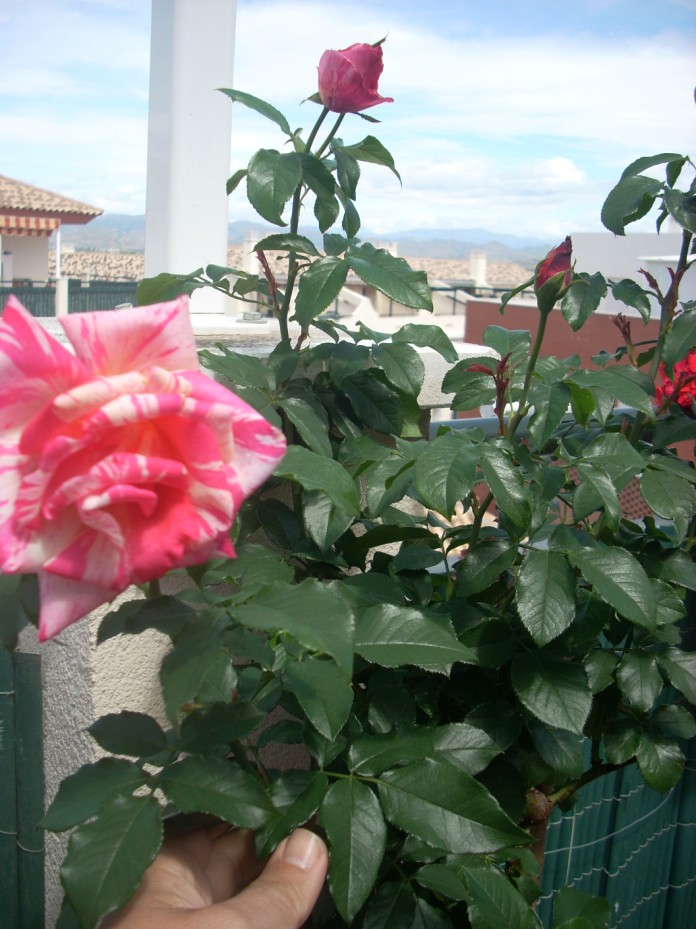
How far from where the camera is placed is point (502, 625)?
30.3 inches

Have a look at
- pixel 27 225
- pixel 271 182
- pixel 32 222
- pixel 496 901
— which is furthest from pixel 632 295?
pixel 32 222

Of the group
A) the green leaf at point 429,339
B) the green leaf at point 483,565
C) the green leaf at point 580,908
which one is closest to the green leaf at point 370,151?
the green leaf at point 429,339

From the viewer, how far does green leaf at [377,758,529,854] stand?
0.59 metres

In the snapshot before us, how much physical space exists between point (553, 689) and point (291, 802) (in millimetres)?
241

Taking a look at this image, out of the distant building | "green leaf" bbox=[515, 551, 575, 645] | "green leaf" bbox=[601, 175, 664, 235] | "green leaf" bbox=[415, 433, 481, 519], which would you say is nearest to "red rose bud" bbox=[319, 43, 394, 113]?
"green leaf" bbox=[601, 175, 664, 235]

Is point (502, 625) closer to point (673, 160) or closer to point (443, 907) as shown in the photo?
point (443, 907)

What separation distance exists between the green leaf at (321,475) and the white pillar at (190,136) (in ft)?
3.23

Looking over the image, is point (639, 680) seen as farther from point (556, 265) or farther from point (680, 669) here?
point (556, 265)

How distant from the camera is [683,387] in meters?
0.95

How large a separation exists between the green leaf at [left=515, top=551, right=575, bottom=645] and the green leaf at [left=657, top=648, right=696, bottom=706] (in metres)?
0.21

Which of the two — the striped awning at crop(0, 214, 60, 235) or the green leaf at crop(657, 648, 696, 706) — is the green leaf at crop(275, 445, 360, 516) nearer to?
the green leaf at crop(657, 648, 696, 706)

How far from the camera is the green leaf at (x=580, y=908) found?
0.78 meters

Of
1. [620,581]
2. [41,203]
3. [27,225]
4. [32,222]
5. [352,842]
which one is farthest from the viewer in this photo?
[41,203]

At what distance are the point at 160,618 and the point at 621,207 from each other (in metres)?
0.64
